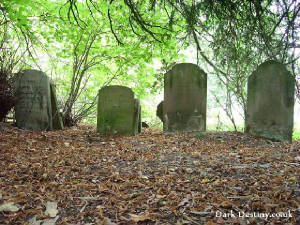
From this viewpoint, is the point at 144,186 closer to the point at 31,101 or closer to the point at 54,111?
the point at 31,101

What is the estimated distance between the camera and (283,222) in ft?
6.54

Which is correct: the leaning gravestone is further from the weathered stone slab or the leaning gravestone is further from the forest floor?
the weathered stone slab

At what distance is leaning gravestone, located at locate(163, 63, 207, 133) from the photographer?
22.7ft

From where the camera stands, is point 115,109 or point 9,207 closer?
point 9,207

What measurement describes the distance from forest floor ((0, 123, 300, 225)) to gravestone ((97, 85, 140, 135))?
170cm

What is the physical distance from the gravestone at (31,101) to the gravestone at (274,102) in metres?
5.09

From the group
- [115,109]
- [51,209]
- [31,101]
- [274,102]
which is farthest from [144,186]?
[31,101]

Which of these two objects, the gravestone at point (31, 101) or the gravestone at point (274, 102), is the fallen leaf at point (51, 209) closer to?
the gravestone at point (31, 101)

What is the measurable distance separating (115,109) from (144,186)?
385cm

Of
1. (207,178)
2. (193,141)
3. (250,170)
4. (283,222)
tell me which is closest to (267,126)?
(193,141)

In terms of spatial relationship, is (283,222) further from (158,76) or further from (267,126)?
(158,76)

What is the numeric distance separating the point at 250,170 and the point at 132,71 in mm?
6955

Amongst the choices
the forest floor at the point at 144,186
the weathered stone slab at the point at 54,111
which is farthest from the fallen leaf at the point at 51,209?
the weathered stone slab at the point at 54,111

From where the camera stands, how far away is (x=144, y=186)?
298cm
